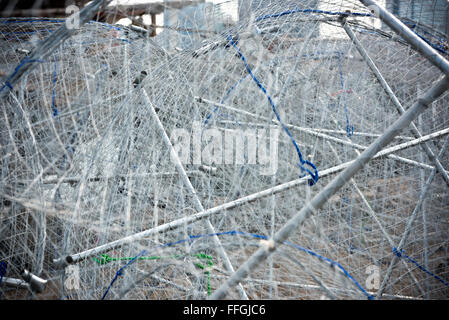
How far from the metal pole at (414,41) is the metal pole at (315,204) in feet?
0.13

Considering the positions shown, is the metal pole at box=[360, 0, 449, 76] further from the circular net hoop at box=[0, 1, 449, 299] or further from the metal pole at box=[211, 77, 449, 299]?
the circular net hoop at box=[0, 1, 449, 299]

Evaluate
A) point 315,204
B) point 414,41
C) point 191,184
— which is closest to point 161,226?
point 191,184

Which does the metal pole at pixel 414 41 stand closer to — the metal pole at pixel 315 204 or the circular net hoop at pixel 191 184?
the metal pole at pixel 315 204

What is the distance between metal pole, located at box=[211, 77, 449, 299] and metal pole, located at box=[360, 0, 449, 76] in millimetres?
41

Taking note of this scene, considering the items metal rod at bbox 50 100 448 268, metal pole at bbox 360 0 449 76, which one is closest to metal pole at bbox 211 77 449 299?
metal pole at bbox 360 0 449 76

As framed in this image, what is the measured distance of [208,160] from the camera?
162 cm

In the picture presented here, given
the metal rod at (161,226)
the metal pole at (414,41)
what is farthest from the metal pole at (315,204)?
the metal rod at (161,226)

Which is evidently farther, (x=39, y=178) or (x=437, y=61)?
(x=39, y=178)

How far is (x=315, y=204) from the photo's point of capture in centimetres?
88

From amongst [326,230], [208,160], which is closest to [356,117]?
[326,230]

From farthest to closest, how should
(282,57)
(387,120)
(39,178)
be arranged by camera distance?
(387,120) < (282,57) < (39,178)

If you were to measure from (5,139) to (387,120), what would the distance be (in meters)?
2.27

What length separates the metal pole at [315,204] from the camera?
32.8 inches
